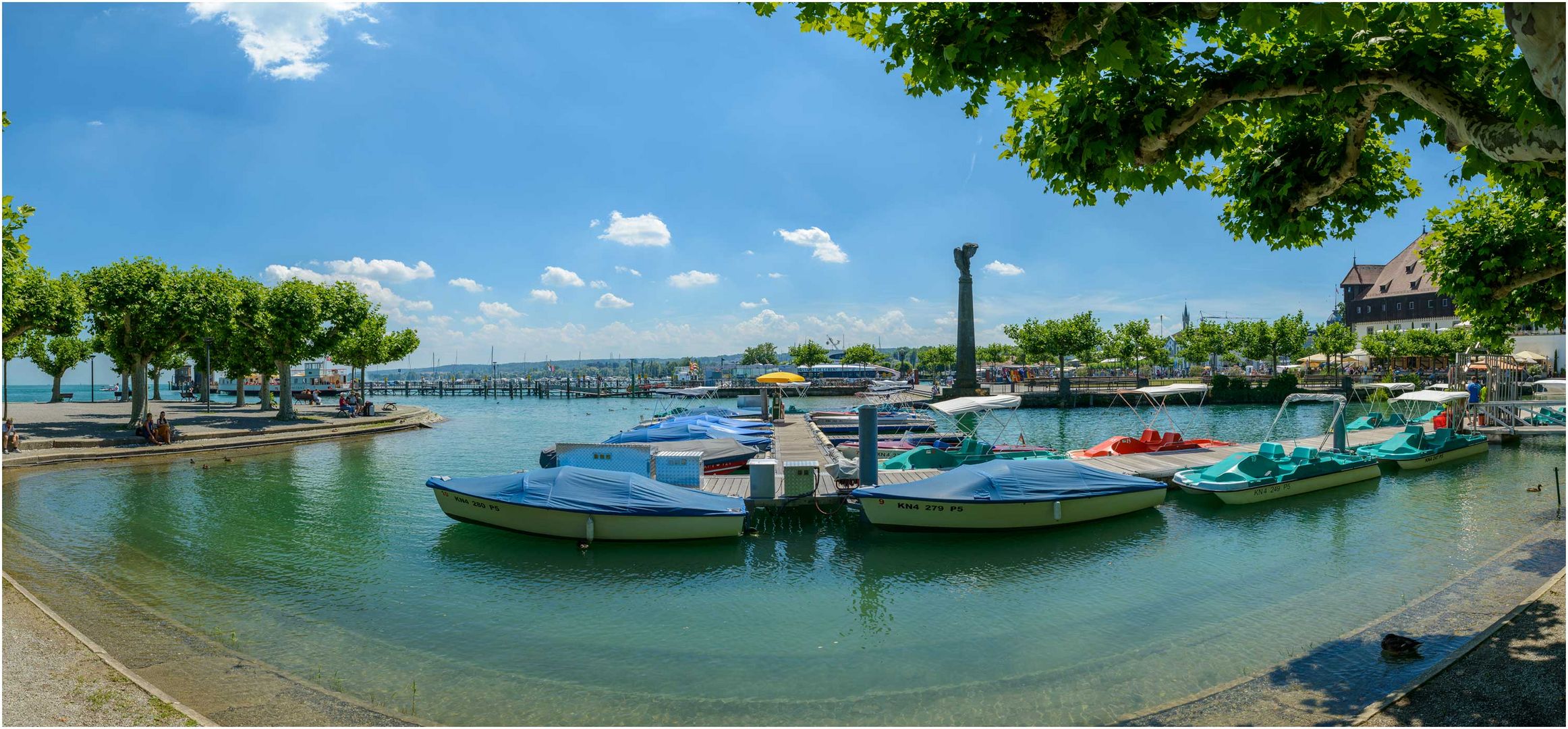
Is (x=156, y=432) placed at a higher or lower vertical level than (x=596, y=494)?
higher

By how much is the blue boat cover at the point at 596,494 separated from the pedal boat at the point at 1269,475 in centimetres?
1301

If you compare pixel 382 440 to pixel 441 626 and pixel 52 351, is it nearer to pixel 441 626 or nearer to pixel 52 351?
pixel 441 626

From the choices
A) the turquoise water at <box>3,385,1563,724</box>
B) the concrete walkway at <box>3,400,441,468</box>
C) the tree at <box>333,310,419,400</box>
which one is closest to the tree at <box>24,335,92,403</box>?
the concrete walkway at <box>3,400,441,468</box>

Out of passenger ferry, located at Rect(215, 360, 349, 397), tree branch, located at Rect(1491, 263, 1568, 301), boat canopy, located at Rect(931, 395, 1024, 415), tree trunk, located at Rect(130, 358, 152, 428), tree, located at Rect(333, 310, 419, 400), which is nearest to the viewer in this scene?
tree branch, located at Rect(1491, 263, 1568, 301)

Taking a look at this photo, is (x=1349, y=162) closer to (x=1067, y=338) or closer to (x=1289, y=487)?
(x=1289, y=487)

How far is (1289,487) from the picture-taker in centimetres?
1975

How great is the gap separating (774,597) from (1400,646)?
8.51 metres

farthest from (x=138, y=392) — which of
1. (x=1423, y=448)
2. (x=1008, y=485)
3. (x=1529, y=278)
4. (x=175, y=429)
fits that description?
(x=1423, y=448)

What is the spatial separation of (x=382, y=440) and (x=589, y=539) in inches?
1149

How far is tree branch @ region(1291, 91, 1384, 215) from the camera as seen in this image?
7.85 meters

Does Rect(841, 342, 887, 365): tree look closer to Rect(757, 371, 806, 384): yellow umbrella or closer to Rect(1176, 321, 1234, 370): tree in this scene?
Rect(1176, 321, 1234, 370): tree

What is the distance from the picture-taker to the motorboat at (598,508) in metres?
14.9

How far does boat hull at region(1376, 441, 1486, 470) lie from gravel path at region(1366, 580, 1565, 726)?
2111 centimetres

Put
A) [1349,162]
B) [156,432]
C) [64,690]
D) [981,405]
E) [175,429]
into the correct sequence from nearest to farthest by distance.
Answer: [64,690], [1349,162], [981,405], [156,432], [175,429]
